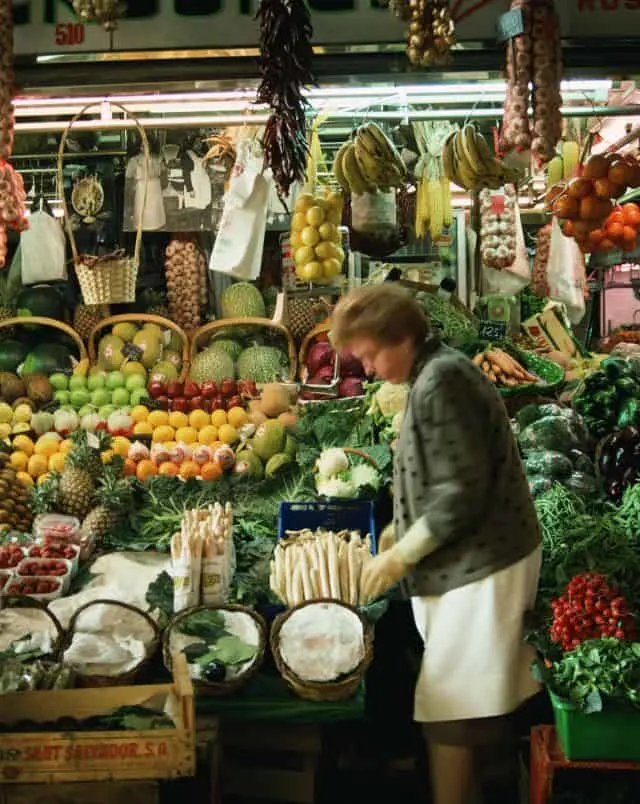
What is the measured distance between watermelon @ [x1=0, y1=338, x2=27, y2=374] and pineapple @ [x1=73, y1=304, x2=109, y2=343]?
44 centimetres

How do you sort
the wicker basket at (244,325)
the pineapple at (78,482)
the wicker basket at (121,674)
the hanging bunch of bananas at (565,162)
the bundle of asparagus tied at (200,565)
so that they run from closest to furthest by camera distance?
the wicker basket at (121,674) < the bundle of asparagus tied at (200,565) < the pineapple at (78,482) < the wicker basket at (244,325) < the hanging bunch of bananas at (565,162)

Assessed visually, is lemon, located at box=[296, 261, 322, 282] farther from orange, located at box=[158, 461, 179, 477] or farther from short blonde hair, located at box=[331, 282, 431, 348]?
short blonde hair, located at box=[331, 282, 431, 348]

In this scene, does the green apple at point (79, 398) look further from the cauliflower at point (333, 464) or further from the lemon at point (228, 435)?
the cauliflower at point (333, 464)

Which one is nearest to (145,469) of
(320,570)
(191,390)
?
(191,390)

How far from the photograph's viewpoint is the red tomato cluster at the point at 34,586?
4488 millimetres

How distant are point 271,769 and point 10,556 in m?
1.71

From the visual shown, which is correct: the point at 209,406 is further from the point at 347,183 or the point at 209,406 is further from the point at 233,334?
the point at 347,183

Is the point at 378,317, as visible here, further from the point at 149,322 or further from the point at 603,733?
the point at 149,322

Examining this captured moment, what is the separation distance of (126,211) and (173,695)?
5017 mm

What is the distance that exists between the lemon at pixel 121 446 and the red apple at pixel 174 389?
26.7 inches

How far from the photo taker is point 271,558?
4.79 m

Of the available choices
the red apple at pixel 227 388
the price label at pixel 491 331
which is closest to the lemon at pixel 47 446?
the red apple at pixel 227 388

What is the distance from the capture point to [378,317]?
3.36m

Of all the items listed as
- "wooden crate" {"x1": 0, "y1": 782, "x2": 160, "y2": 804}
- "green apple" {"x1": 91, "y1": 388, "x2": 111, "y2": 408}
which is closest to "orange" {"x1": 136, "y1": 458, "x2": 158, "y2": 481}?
"green apple" {"x1": 91, "y1": 388, "x2": 111, "y2": 408}
